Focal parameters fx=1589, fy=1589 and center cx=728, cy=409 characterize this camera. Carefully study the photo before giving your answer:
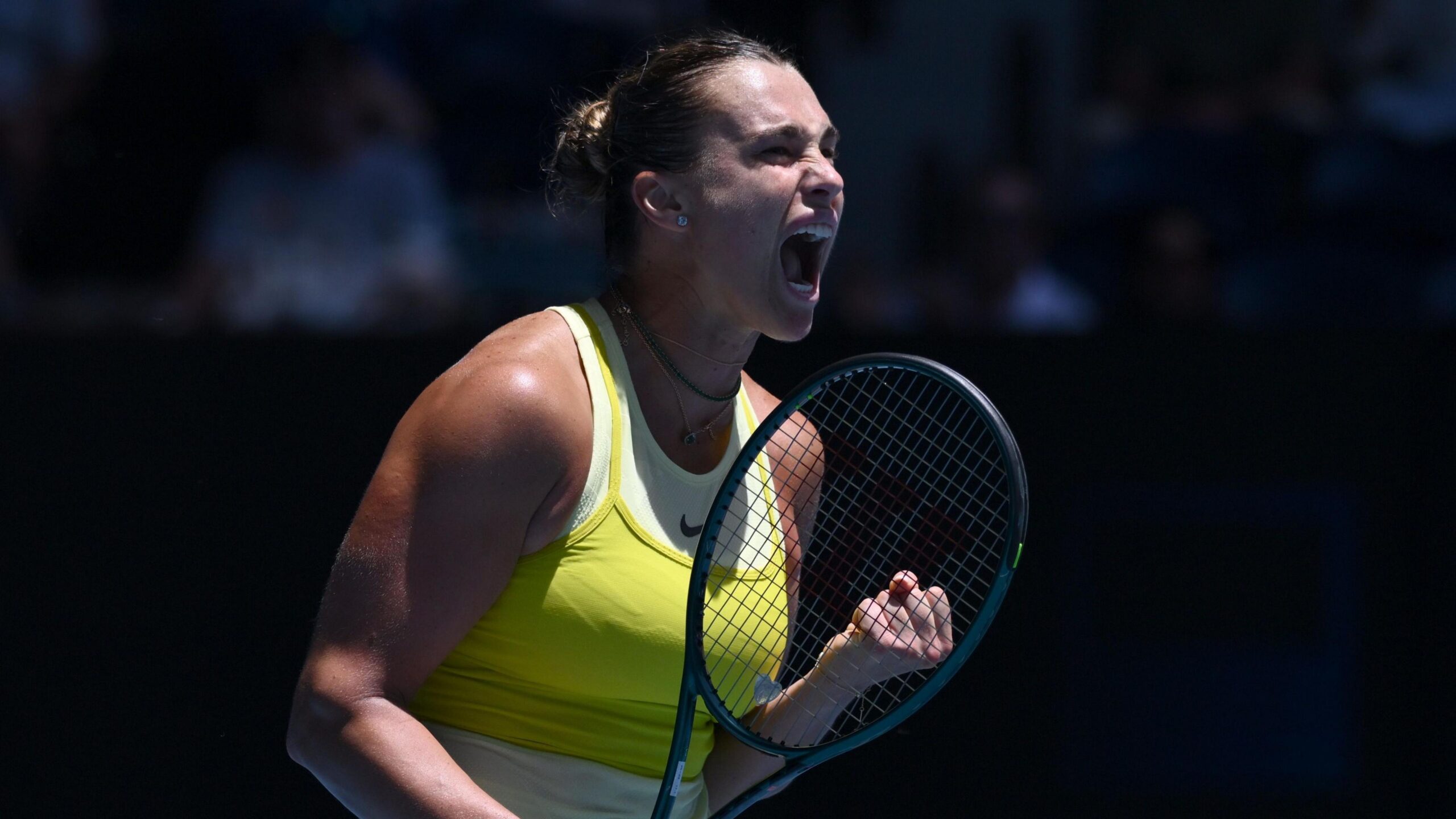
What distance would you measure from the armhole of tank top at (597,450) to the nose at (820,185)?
1.04 feet

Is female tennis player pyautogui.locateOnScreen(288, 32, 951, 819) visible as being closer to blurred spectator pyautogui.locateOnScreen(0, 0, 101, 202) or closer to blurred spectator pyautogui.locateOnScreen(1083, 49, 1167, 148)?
blurred spectator pyautogui.locateOnScreen(0, 0, 101, 202)

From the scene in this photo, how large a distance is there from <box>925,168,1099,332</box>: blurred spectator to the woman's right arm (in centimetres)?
284

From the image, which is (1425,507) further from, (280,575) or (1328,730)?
(280,575)

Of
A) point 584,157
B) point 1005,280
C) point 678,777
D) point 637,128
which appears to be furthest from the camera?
point 1005,280

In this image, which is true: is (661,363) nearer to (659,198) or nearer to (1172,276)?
(659,198)

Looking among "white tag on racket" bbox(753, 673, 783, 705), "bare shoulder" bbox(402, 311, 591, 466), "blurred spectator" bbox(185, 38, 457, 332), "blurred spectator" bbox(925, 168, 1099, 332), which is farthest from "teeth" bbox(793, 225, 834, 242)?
"blurred spectator" bbox(925, 168, 1099, 332)

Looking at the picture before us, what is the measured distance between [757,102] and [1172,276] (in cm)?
283

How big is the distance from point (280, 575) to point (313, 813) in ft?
1.63

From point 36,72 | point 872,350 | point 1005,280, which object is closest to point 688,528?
point 872,350

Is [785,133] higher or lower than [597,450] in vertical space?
higher

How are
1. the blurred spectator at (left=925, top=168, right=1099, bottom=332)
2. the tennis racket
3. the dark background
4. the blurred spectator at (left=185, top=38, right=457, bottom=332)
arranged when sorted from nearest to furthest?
the tennis racket < the dark background < the blurred spectator at (left=185, top=38, right=457, bottom=332) < the blurred spectator at (left=925, top=168, right=1099, bottom=332)

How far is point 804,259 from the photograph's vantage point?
2.02 metres

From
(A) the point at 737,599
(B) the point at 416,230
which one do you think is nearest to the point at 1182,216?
(B) the point at 416,230

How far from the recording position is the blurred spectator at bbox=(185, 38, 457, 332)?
4.12 meters
